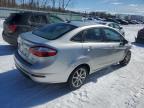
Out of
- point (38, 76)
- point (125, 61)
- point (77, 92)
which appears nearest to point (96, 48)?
point (77, 92)

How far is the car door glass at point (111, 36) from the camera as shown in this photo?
16.9 ft

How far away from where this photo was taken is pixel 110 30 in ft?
17.9

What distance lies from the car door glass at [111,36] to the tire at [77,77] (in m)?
1.20

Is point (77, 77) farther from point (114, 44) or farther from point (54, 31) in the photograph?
point (114, 44)

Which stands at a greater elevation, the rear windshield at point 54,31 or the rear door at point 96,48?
the rear windshield at point 54,31

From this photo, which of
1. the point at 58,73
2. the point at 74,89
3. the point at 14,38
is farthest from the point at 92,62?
the point at 14,38

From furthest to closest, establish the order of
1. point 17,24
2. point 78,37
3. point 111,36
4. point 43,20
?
1. point 43,20
2. point 17,24
3. point 111,36
4. point 78,37

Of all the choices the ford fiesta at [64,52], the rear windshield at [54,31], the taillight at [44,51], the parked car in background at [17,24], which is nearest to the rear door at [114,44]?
the ford fiesta at [64,52]

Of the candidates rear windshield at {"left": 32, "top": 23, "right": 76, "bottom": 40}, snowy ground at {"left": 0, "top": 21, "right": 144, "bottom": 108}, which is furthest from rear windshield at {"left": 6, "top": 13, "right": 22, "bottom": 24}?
rear windshield at {"left": 32, "top": 23, "right": 76, "bottom": 40}

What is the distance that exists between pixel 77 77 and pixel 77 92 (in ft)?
1.19

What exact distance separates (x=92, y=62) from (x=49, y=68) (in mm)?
1350

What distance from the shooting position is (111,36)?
541 cm

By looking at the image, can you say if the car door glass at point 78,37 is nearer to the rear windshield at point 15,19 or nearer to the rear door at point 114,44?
the rear door at point 114,44

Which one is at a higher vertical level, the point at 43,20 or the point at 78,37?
the point at 43,20
